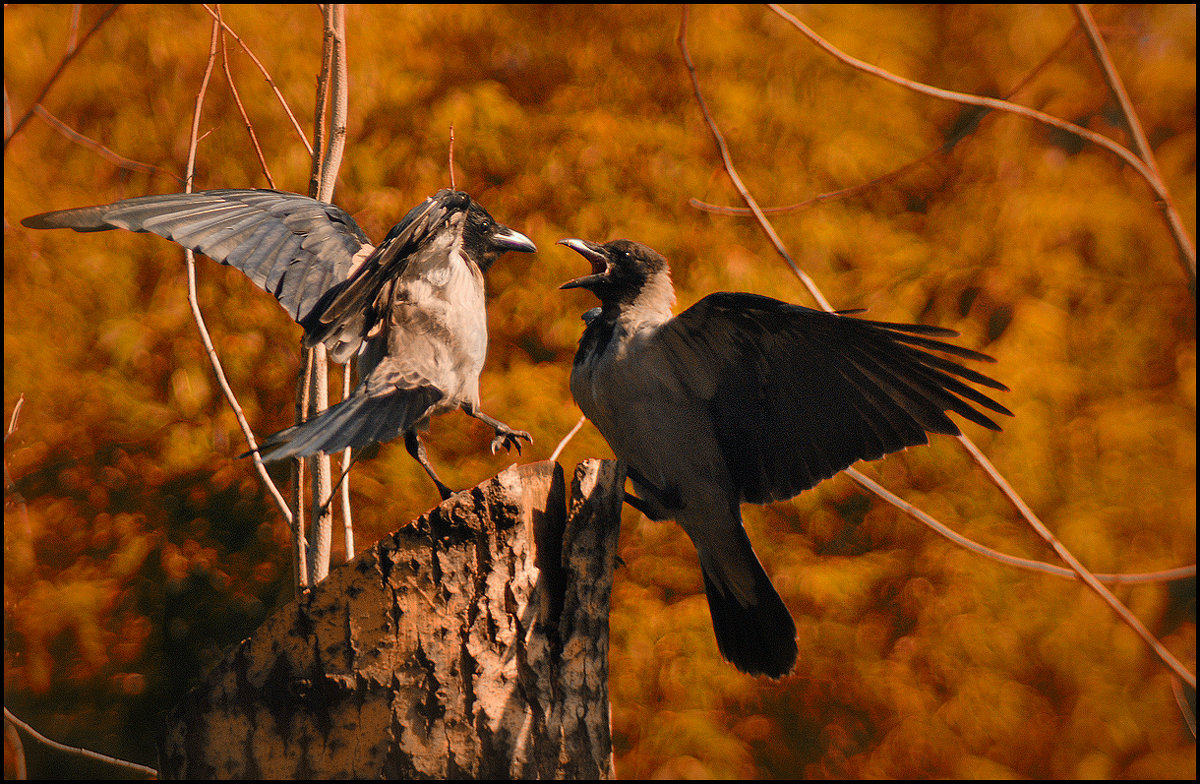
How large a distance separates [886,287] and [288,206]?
2.77 metres

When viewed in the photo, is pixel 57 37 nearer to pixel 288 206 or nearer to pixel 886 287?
pixel 288 206

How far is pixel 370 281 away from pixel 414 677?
1099mm

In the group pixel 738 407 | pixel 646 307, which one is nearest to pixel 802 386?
pixel 738 407

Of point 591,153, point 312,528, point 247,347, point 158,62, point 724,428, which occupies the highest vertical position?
point 158,62

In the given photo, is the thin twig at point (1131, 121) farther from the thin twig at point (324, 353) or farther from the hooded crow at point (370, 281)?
the thin twig at point (324, 353)

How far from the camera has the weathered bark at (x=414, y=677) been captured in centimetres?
172

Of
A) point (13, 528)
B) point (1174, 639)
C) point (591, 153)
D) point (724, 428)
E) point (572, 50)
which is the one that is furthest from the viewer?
point (572, 50)

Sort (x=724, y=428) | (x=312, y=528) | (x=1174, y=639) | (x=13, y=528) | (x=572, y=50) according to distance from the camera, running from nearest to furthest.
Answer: (x=312, y=528) < (x=724, y=428) < (x=1174, y=639) < (x=13, y=528) < (x=572, y=50)

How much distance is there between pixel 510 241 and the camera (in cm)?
280

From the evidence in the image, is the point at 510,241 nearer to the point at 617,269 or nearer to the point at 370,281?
the point at 617,269

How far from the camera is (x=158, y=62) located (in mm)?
3920

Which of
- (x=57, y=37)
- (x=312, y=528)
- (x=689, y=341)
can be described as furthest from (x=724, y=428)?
(x=57, y=37)

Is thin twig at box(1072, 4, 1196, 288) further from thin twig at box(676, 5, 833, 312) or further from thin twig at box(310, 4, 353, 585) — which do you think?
thin twig at box(310, 4, 353, 585)

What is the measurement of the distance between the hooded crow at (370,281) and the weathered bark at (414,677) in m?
0.46
